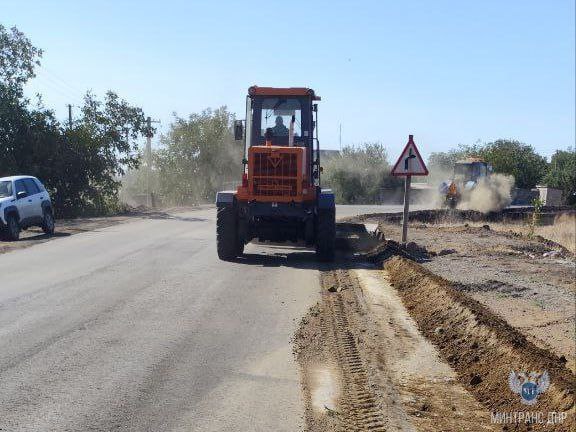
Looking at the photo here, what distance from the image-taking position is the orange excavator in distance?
1527 cm

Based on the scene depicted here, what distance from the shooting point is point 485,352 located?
7617 millimetres

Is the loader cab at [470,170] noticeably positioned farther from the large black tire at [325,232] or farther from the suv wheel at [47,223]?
the large black tire at [325,232]

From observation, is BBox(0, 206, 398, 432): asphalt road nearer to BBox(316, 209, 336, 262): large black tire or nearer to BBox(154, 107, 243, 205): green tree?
BBox(316, 209, 336, 262): large black tire

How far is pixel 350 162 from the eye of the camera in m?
62.4

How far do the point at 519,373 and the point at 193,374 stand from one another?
118 inches

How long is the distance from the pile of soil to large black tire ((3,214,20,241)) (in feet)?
→ 43.3

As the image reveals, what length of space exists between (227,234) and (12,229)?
8291 mm

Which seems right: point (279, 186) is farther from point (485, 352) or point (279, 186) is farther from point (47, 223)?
point (47, 223)

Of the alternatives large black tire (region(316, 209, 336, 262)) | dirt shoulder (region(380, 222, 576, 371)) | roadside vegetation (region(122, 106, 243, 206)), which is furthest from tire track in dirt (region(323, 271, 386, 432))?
roadside vegetation (region(122, 106, 243, 206))

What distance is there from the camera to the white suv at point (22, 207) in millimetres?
20516

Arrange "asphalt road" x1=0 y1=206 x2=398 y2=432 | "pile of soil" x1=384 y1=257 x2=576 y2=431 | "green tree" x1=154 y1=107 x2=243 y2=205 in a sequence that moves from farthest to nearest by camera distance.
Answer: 1. "green tree" x1=154 y1=107 x2=243 y2=205
2. "pile of soil" x1=384 y1=257 x2=576 y2=431
3. "asphalt road" x1=0 y1=206 x2=398 y2=432

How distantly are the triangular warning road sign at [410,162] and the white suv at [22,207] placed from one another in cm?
1093

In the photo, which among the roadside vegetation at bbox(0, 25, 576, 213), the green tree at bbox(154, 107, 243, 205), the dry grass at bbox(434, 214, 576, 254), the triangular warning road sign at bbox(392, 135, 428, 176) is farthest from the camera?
the green tree at bbox(154, 107, 243, 205)

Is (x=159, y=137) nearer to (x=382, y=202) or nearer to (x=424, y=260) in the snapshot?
(x=382, y=202)
